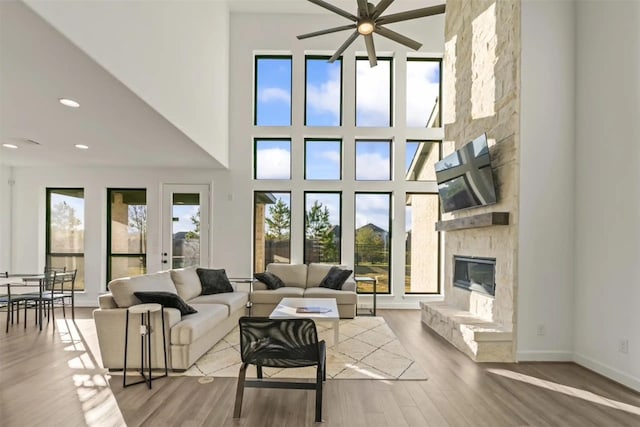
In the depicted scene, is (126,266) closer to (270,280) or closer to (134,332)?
(270,280)

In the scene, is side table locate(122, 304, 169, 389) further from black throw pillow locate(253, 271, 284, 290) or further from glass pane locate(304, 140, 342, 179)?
glass pane locate(304, 140, 342, 179)

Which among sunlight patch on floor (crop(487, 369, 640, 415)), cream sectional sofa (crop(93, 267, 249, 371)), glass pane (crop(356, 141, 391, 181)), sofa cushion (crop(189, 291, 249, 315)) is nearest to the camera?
sunlight patch on floor (crop(487, 369, 640, 415))

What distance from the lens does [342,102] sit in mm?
7359

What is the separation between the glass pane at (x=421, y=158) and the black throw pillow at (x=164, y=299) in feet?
16.7

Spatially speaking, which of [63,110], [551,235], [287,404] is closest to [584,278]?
[551,235]

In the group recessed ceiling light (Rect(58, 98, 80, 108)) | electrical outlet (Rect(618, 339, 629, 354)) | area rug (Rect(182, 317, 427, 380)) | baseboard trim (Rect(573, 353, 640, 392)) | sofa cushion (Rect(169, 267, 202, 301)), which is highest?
recessed ceiling light (Rect(58, 98, 80, 108))

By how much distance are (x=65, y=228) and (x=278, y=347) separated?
21.5 feet

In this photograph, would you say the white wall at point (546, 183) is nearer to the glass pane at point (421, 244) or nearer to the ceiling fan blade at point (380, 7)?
the ceiling fan blade at point (380, 7)

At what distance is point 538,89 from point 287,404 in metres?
4.20

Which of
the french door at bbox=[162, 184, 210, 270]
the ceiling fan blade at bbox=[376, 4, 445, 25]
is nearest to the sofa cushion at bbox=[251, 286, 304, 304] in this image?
the french door at bbox=[162, 184, 210, 270]

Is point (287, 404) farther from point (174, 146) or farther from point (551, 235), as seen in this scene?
point (174, 146)

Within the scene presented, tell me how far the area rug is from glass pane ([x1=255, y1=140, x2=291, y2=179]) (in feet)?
11.2

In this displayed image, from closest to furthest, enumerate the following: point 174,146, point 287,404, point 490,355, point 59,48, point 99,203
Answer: point 59,48
point 287,404
point 490,355
point 174,146
point 99,203

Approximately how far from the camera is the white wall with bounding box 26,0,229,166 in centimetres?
257
